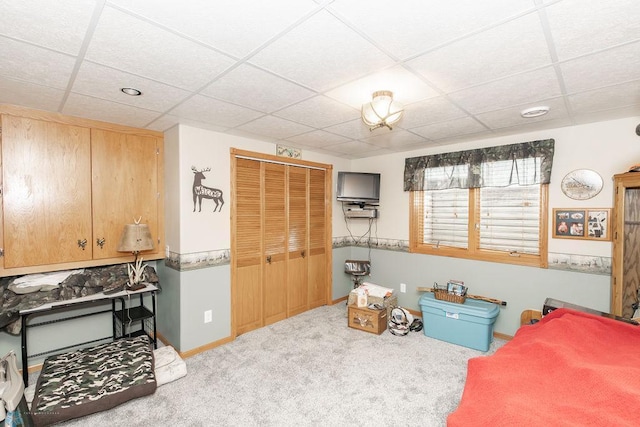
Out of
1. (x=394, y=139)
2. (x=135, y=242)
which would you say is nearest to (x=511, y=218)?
(x=394, y=139)

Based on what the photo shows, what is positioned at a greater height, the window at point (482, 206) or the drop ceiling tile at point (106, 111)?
the drop ceiling tile at point (106, 111)

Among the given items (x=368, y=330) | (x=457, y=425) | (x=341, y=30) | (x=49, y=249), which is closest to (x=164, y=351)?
(x=49, y=249)

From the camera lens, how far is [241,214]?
11.3 ft

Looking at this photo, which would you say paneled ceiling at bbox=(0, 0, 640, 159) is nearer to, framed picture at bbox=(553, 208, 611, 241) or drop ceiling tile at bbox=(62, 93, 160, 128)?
drop ceiling tile at bbox=(62, 93, 160, 128)

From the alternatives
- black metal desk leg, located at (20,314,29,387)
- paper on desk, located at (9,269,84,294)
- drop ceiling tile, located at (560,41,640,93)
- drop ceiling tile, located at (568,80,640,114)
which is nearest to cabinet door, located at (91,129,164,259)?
paper on desk, located at (9,269,84,294)

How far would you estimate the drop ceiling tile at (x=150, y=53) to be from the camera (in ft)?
4.41

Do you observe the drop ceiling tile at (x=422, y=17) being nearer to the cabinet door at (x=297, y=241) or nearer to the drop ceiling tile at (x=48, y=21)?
the drop ceiling tile at (x=48, y=21)

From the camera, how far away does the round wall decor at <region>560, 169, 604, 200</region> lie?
280 centimetres

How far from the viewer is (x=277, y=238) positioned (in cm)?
383

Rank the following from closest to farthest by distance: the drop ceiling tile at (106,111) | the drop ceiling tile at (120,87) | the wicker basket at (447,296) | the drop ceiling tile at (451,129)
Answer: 1. the drop ceiling tile at (120,87)
2. the drop ceiling tile at (106,111)
3. the drop ceiling tile at (451,129)
4. the wicker basket at (447,296)

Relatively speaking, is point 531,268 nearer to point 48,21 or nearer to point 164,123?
point 164,123

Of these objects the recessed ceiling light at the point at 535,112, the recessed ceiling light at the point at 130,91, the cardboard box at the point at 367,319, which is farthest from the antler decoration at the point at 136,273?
the recessed ceiling light at the point at 535,112

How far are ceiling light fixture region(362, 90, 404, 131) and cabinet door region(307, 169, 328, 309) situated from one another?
2181mm

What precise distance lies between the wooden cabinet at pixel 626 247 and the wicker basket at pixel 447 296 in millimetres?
1241
